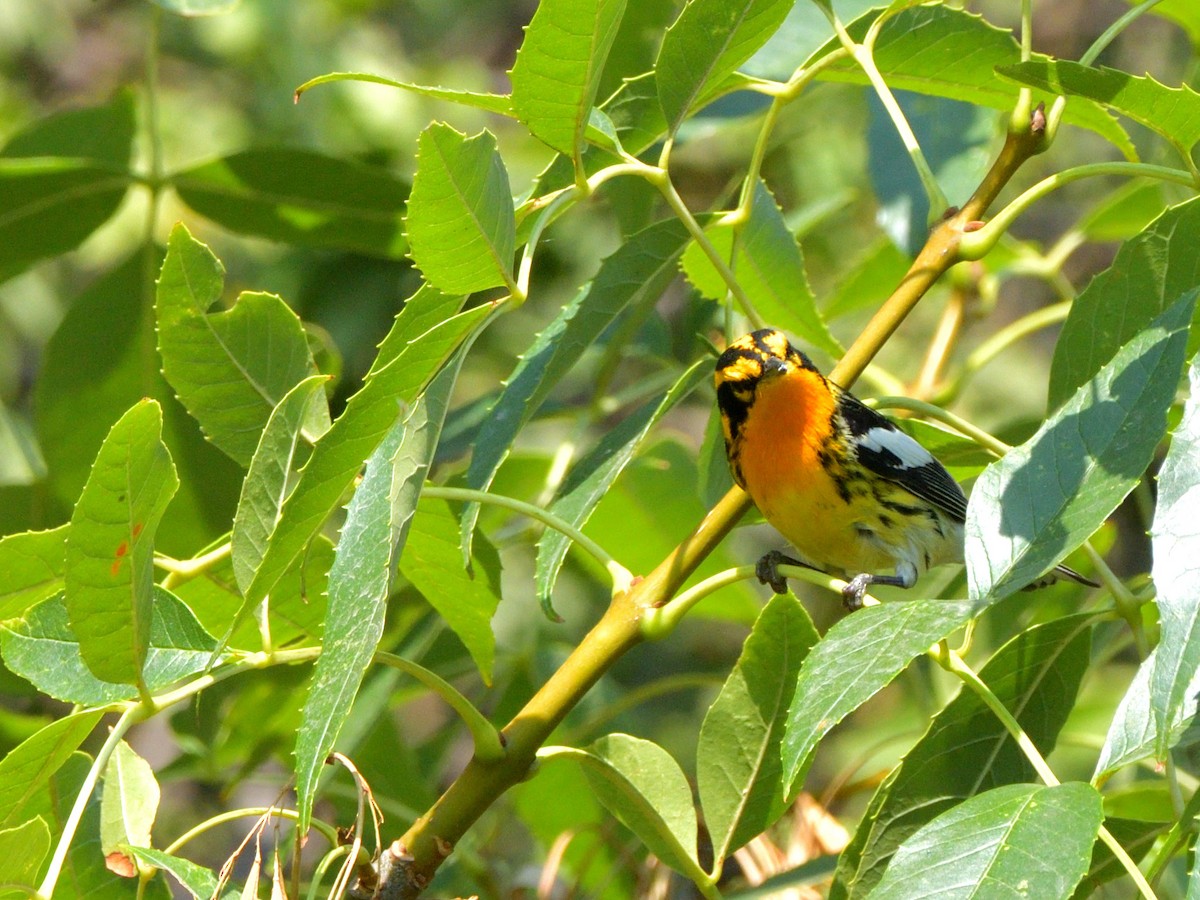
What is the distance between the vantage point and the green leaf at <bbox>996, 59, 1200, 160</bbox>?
1.38 meters

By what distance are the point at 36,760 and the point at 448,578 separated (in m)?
0.50

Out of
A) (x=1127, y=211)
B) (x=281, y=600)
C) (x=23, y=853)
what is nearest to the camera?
(x=23, y=853)

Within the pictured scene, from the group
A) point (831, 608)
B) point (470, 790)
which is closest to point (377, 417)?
point (470, 790)

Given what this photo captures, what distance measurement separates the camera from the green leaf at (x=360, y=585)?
41.9 inches

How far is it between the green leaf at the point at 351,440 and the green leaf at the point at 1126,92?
0.66m

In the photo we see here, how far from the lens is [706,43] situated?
54.9 inches

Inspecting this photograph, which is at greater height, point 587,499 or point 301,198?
point 301,198

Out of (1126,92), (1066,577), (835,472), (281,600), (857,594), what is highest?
(1126,92)

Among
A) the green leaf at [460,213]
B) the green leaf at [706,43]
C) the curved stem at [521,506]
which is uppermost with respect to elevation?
the green leaf at [706,43]

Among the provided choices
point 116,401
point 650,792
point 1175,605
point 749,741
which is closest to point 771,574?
point 749,741

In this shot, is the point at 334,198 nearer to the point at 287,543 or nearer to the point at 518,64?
the point at 518,64

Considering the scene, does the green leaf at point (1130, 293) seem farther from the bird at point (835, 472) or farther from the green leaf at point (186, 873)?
the green leaf at point (186, 873)

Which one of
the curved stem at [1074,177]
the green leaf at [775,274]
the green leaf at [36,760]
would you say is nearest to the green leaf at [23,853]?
the green leaf at [36,760]

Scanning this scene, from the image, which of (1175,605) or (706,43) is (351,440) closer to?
(706,43)
